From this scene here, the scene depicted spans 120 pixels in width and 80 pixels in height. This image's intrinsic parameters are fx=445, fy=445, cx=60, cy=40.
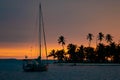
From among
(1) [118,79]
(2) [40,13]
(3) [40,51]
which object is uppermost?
(2) [40,13]

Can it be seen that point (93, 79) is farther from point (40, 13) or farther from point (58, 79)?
point (40, 13)

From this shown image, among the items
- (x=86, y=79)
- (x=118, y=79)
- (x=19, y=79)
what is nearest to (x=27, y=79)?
(x=19, y=79)

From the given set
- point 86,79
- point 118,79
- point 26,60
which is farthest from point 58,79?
point 26,60

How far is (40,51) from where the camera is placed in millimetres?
124500

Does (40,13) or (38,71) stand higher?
(40,13)

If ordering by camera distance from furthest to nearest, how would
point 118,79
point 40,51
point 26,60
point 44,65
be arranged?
point 26,60
point 44,65
point 40,51
point 118,79

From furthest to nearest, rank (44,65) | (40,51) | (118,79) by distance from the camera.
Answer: (44,65), (40,51), (118,79)

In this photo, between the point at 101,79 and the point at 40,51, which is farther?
the point at 40,51

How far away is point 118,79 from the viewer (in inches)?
4173

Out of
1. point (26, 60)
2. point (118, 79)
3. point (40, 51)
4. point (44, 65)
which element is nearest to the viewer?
point (118, 79)

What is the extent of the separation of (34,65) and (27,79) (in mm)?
27566

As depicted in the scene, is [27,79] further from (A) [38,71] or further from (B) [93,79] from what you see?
(A) [38,71]

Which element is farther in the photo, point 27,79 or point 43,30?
point 43,30

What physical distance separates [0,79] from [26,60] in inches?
1629
